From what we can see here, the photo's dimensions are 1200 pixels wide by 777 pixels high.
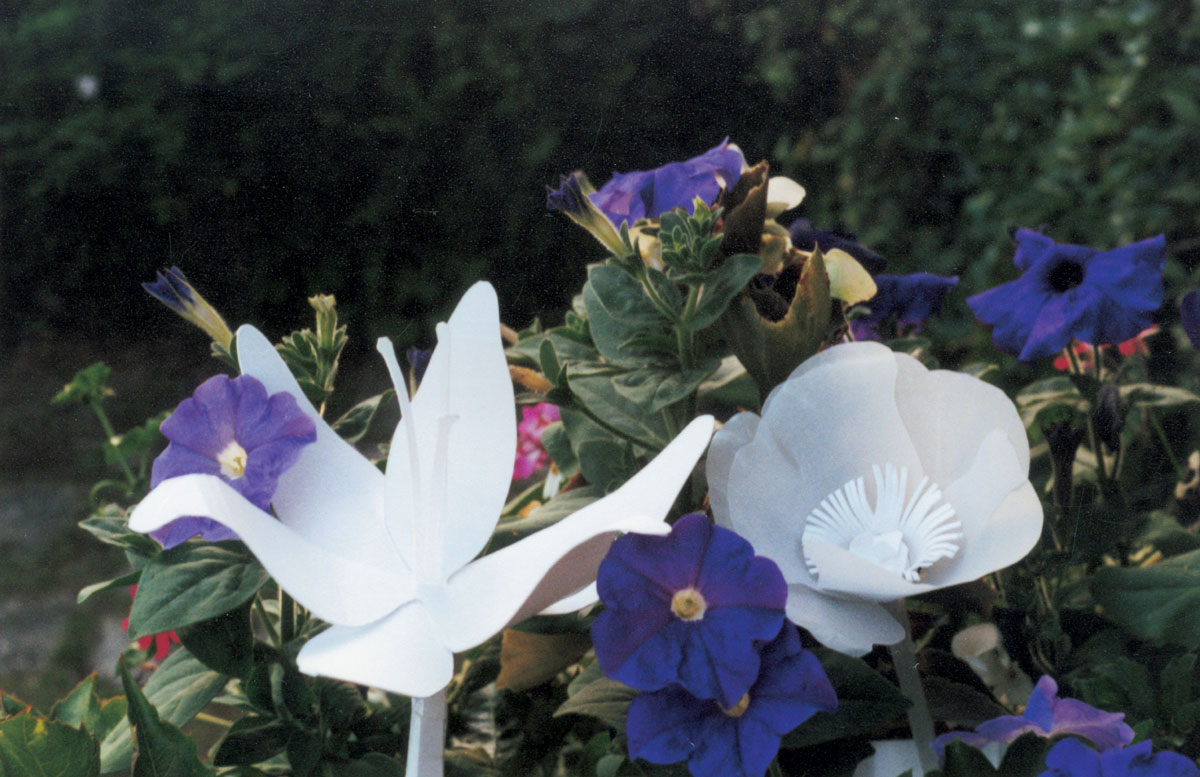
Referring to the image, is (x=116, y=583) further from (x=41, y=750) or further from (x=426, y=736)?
(x=426, y=736)

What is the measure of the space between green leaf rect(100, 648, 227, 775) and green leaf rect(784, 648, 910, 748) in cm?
26

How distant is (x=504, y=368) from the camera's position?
1.28ft

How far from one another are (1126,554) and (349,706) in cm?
43

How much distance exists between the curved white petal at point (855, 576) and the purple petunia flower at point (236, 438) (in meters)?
0.19

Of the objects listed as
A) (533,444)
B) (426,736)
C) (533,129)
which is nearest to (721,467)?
(426,736)

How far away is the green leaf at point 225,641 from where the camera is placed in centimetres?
43

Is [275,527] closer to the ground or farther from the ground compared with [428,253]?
farther from the ground

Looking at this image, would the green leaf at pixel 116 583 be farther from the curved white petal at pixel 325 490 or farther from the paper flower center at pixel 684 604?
the paper flower center at pixel 684 604

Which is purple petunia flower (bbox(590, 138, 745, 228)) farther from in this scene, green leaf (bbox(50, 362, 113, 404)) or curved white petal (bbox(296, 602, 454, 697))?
green leaf (bbox(50, 362, 113, 404))

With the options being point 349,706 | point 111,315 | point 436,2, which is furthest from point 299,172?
point 111,315

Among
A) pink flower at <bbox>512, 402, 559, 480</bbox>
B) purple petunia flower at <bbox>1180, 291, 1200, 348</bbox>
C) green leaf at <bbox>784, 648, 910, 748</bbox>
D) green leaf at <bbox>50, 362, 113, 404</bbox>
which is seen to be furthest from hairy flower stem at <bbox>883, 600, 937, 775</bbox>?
green leaf at <bbox>50, 362, 113, 404</bbox>

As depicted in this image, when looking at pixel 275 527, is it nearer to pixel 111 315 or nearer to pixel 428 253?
pixel 428 253

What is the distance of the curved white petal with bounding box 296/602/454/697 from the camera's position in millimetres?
288

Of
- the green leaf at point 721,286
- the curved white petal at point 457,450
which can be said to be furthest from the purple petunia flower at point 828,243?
the curved white petal at point 457,450
